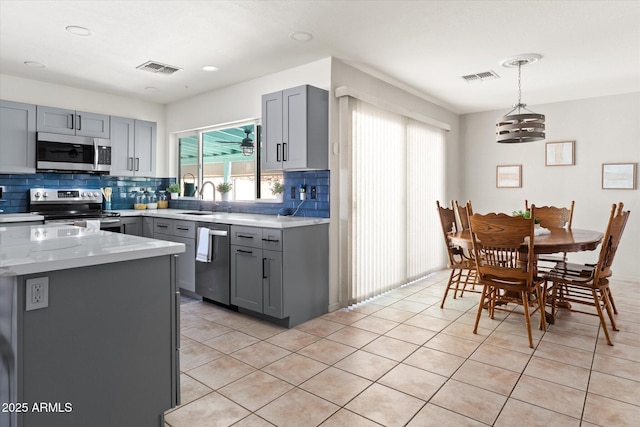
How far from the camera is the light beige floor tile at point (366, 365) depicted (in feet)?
8.45

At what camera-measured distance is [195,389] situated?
2355mm

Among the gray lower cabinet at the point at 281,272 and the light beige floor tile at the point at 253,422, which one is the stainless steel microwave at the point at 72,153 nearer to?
the gray lower cabinet at the point at 281,272

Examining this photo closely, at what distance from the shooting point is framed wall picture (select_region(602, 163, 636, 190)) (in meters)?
5.16

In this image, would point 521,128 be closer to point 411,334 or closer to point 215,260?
point 411,334

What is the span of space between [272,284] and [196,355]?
0.86 meters

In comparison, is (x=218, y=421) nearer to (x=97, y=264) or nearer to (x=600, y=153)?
(x=97, y=264)

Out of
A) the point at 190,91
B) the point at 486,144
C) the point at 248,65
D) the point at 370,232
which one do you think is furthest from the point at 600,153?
the point at 190,91

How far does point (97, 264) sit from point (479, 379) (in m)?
2.27

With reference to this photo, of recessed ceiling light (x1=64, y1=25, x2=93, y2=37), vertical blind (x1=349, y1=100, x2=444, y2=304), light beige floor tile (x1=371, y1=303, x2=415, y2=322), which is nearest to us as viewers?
recessed ceiling light (x1=64, y1=25, x2=93, y2=37)

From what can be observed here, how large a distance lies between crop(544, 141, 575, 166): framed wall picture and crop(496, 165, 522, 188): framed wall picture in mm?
406

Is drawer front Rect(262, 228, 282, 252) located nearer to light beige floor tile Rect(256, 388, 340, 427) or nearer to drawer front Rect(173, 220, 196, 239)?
drawer front Rect(173, 220, 196, 239)

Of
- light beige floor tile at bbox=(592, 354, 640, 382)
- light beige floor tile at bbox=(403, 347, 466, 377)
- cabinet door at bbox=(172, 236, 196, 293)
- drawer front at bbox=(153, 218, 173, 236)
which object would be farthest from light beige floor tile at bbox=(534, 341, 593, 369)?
drawer front at bbox=(153, 218, 173, 236)

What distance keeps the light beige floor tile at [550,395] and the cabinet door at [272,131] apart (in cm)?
269

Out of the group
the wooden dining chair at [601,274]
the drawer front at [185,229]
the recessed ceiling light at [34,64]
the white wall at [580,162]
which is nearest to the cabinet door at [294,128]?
the drawer front at [185,229]
